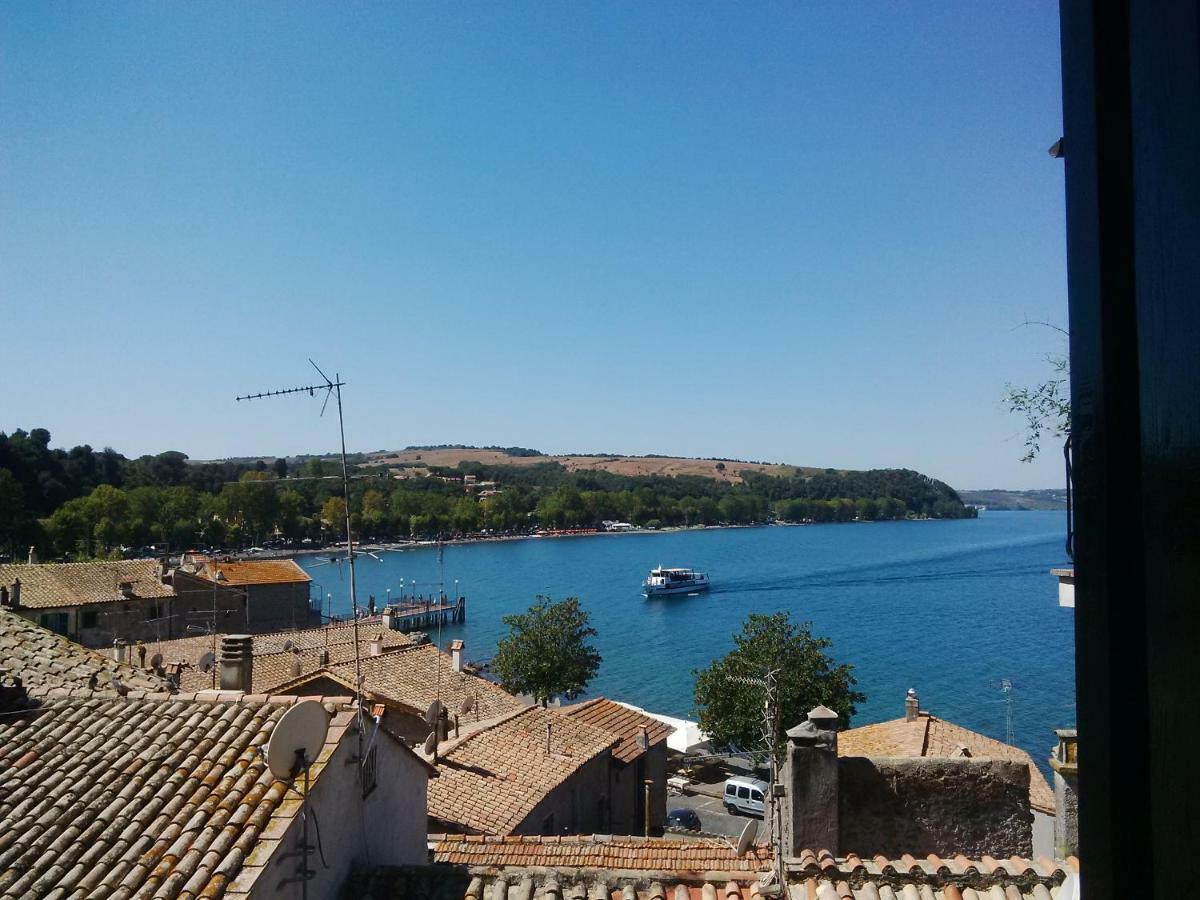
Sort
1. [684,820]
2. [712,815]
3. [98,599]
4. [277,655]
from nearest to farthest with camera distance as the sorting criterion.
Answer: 1. [684,820]
2. [712,815]
3. [277,655]
4. [98,599]

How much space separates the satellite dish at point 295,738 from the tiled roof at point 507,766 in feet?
20.9

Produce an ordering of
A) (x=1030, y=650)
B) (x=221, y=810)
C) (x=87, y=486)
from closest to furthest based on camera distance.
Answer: (x=221, y=810)
(x=1030, y=650)
(x=87, y=486)

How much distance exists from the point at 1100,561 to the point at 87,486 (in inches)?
3523

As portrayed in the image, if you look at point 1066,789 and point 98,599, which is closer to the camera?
point 1066,789

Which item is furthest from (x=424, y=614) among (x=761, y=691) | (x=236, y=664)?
(x=236, y=664)

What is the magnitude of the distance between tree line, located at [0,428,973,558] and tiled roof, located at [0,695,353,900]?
7.24ft

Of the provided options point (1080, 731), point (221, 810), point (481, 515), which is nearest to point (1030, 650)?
point (221, 810)

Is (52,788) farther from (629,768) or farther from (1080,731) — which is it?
(629,768)

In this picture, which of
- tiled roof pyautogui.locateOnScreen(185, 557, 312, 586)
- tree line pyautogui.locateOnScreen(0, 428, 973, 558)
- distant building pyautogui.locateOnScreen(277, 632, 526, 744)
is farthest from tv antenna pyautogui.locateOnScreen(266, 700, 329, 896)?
tiled roof pyautogui.locateOnScreen(185, 557, 312, 586)

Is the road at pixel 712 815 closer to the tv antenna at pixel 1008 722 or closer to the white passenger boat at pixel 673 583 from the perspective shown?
the tv antenna at pixel 1008 722

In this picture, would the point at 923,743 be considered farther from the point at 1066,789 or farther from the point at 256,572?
the point at 256,572

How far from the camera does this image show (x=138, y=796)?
6.61m

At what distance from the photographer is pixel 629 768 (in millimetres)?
17969

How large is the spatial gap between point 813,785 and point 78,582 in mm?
33420
